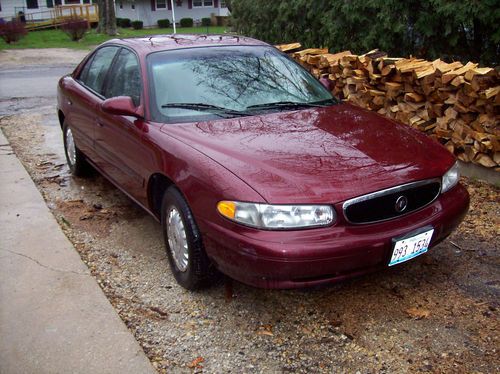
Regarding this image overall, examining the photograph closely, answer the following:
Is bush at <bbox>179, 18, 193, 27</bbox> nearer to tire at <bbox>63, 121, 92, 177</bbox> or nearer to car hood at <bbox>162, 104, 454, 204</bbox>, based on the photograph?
tire at <bbox>63, 121, 92, 177</bbox>

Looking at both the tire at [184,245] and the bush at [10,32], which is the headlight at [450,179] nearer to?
the tire at [184,245]

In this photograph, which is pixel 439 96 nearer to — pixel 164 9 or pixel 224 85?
pixel 224 85

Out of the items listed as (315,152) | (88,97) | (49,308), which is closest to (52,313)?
(49,308)

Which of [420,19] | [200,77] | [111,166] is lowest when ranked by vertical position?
[111,166]

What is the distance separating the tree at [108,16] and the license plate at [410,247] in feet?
95.1

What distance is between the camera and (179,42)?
4.37 meters

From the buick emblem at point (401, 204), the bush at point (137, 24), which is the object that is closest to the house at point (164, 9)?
the bush at point (137, 24)

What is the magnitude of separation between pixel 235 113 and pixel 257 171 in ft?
3.00

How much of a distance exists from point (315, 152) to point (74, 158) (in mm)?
3553

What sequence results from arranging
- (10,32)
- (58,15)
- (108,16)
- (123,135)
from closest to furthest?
1. (123,135)
2. (10,32)
3. (108,16)
4. (58,15)

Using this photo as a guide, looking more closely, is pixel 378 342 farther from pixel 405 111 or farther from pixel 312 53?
pixel 312 53

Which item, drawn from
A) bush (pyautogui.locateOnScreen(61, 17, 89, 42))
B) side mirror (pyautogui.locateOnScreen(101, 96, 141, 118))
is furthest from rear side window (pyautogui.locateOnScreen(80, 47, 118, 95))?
bush (pyautogui.locateOnScreen(61, 17, 89, 42))

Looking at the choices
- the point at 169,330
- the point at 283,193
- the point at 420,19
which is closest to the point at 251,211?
the point at 283,193

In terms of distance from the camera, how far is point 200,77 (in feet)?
13.0
